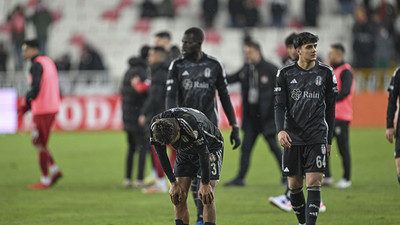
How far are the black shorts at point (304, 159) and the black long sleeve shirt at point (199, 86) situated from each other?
4.17 ft

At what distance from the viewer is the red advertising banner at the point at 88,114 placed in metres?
23.5

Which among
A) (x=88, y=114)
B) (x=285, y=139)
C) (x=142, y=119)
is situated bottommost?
(x=88, y=114)

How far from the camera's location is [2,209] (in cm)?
1007

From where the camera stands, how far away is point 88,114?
938 inches

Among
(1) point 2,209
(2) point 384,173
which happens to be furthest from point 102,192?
(2) point 384,173

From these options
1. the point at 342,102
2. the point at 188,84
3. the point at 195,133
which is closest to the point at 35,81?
the point at 188,84

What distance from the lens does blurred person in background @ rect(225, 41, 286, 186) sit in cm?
1234

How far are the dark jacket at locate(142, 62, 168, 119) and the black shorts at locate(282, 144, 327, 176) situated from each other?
449 centimetres

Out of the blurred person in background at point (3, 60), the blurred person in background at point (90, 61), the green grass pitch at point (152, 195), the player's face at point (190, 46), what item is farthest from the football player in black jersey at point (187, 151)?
the blurred person in background at point (3, 60)

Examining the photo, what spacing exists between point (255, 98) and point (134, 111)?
6.97 ft

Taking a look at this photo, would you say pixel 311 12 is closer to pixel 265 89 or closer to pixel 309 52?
pixel 265 89

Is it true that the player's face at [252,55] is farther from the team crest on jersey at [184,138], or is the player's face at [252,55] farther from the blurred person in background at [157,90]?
the team crest on jersey at [184,138]

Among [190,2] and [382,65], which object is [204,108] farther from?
[190,2]

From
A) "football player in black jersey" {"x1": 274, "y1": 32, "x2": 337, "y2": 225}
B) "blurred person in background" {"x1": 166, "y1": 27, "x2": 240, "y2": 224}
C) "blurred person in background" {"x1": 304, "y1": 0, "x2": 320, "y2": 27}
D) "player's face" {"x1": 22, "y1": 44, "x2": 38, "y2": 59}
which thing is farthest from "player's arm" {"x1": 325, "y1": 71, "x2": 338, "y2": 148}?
"blurred person in background" {"x1": 304, "y1": 0, "x2": 320, "y2": 27}
